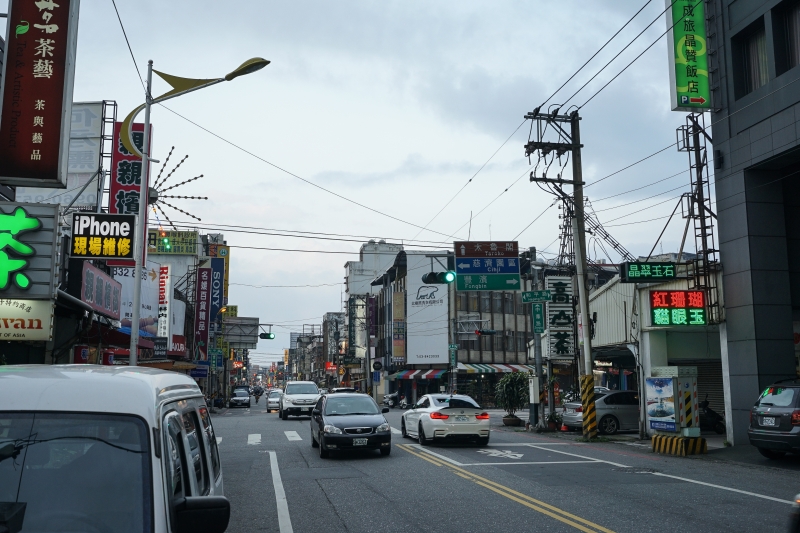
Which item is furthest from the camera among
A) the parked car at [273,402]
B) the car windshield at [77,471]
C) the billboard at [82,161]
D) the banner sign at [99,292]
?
the parked car at [273,402]

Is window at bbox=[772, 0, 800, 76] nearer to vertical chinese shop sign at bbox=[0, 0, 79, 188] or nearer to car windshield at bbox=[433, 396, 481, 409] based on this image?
car windshield at bbox=[433, 396, 481, 409]

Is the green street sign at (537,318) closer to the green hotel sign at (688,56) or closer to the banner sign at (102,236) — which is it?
the green hotel sign at (688,56)

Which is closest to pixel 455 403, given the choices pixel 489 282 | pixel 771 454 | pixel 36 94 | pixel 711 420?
pixel 489 282

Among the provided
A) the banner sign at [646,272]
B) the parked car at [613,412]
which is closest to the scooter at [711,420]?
the parked car at [613,412]

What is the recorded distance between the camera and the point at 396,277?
73250 millimetres

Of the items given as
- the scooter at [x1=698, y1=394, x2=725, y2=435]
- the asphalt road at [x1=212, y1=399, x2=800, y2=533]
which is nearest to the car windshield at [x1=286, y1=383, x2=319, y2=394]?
the asphalt road at [x1=212, y1=399, x2=800, y2=533]

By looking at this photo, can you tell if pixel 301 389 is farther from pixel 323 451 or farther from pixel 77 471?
pixel 77 471

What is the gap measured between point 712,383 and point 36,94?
26.3 metres

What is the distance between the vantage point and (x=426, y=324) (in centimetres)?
6619

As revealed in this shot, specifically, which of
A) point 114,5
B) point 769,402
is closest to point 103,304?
point 114,5

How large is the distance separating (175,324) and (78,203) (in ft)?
77.1

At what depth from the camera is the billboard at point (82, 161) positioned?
2289 centimetres

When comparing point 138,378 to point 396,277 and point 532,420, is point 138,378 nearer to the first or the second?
point 532,420

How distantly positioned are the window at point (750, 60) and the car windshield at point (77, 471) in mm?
21688
